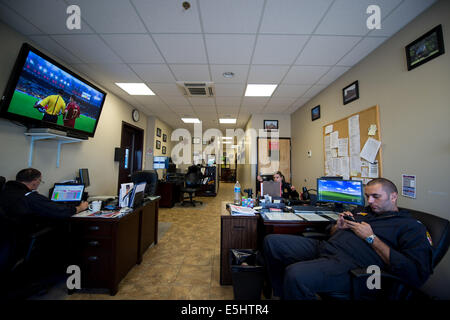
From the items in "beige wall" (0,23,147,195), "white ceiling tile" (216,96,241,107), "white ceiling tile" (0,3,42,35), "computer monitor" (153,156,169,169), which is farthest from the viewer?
"computer monitor" (153,156,169,169)

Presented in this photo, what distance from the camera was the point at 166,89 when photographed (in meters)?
3.54

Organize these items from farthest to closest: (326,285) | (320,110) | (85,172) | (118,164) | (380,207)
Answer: (118,164), (320,110), (85,172), (380,207), (326,285)

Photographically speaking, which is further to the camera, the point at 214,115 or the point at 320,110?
the point at 214,115

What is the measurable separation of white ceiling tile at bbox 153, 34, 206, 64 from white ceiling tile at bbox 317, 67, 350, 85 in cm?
220

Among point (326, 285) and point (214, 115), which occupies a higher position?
point (214, 115)

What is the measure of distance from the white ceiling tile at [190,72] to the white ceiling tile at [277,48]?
0.88 metres

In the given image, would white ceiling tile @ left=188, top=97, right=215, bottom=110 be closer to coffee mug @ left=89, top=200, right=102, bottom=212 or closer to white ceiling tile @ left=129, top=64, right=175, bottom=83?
white ceiling tile @ left=129, top=64, right=175, bottom=83

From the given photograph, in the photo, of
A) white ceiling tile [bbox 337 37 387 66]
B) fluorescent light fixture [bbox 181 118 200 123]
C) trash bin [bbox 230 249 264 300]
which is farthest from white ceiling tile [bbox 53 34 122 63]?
white ceiling tile [bbox 337 37 387 66]

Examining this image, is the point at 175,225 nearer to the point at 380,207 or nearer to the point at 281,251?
the point at 281,251

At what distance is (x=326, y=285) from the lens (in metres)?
1.12

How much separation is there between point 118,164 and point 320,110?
193 inches

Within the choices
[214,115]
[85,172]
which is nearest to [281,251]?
→ [85,172]

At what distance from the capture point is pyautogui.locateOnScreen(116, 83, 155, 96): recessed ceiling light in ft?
11.1

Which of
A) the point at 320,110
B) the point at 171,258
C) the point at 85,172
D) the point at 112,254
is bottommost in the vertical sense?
the point at 171,258
